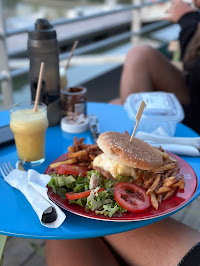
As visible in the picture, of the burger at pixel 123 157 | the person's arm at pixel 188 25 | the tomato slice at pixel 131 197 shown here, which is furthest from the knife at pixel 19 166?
the person's arm at pixel 188 25

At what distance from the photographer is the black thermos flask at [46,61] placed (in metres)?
1.40

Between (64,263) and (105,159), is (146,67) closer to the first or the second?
(105,159)

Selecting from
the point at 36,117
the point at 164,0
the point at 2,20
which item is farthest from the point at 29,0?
the point at 36,117

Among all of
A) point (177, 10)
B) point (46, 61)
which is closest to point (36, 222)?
point (46, 61)

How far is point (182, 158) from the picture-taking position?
1.36 m

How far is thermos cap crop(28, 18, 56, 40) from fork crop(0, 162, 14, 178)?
1.97 feet

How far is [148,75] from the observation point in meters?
2.32

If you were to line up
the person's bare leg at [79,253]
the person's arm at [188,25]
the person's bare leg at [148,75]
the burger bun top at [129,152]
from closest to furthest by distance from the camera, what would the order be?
the burger bun top at [129,152] → the person's bare leg at [79,253] → the person's bare leg at [148,75] → the person's arm at [188,25]

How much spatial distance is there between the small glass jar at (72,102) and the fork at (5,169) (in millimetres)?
487

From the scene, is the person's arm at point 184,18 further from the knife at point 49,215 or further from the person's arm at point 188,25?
the knife at point 49,215

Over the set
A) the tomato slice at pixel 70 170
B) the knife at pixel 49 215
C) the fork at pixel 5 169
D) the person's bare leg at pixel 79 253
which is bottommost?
the person's bare leg at pixel 79 253

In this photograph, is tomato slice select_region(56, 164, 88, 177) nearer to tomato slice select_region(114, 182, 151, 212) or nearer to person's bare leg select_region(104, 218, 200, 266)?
tomato slice select_region(114, 182, 151, 212)

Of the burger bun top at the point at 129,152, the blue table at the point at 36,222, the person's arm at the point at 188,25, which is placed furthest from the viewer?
the person's arm at the point at 188,25

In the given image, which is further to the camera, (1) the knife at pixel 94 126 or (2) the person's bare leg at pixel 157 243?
(1) the knife at pixel 94 126
